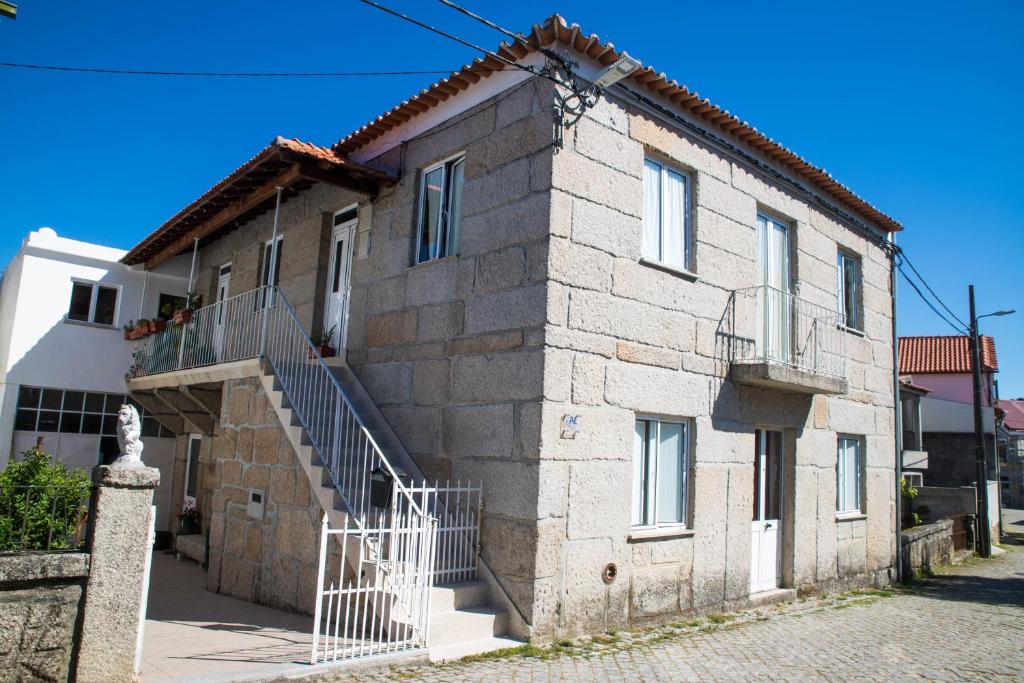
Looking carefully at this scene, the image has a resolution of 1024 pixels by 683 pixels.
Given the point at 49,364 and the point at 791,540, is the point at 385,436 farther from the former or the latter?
the point at 49,364

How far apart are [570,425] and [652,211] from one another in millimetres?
2754

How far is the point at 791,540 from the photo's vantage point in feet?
30.2

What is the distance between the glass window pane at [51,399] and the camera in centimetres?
1306

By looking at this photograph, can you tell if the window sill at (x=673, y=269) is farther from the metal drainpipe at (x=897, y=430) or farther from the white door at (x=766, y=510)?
the metal drainpipe at (x=897, y=430)

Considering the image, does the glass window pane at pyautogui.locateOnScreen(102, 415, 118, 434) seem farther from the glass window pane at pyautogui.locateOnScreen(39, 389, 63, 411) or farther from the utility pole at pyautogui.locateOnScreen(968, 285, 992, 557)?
the utility pole at pyautogui.locateOnScreen(968, 285, 992, 557)

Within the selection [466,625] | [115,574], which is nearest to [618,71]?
[466,625]

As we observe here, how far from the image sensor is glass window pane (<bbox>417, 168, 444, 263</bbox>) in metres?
8.39

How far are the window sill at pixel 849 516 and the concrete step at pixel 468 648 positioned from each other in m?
6.04

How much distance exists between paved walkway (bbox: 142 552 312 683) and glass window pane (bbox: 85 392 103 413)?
570 centimetres

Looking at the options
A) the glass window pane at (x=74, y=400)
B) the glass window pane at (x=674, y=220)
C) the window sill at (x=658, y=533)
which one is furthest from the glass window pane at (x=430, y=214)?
the glass window pane at (x=74, y=400)

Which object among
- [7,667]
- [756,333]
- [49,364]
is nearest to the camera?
[7,667]

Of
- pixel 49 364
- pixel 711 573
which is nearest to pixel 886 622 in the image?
pixel 711 573

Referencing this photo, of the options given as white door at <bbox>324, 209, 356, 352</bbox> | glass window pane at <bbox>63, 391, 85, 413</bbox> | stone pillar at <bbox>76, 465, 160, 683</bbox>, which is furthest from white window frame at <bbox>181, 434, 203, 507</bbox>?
stone pillar at <bbox>76, 465, 160, 683</bbox>

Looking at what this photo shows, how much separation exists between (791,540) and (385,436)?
5294mm
